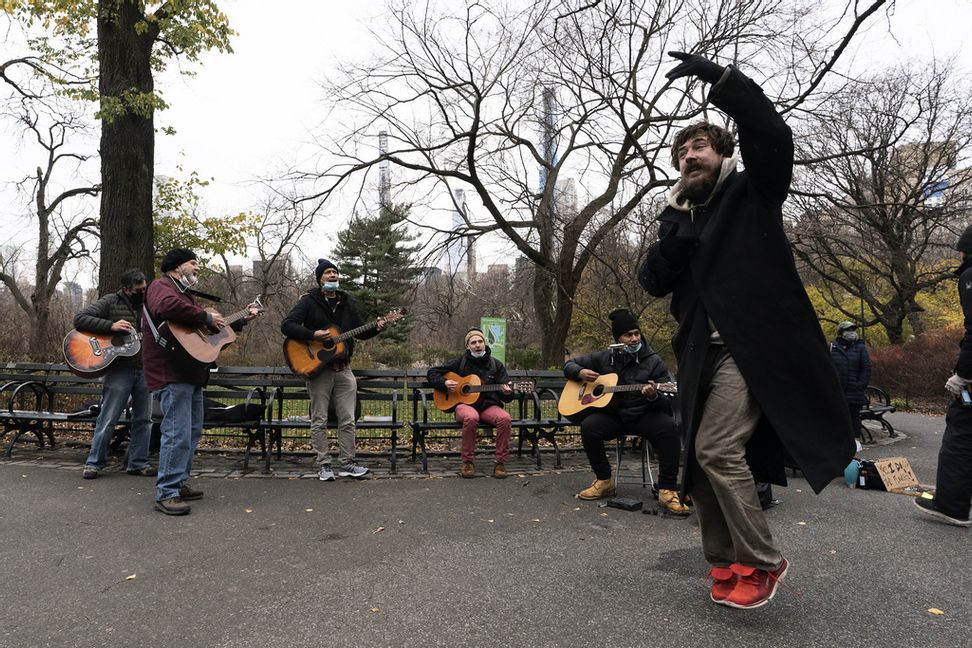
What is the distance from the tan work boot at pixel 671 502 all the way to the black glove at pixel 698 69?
3.38 meters

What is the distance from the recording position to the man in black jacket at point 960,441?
449cm

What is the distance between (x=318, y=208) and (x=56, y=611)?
442 inches

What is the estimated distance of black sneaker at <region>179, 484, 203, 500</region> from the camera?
209 inches

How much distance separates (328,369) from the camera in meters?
6.46

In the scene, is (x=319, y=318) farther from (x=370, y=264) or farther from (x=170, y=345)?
(x=370, y=264)

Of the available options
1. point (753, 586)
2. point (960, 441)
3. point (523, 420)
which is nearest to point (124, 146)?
point (523, 420)

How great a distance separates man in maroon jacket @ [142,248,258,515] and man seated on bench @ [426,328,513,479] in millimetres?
2453

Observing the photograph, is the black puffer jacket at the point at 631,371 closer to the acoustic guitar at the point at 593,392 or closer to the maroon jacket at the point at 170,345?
the acoustic guitar at the point at 593,392

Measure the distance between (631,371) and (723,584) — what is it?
287cm

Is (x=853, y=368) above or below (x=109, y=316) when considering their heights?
below

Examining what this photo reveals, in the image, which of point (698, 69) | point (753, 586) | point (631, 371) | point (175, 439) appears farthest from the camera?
point (631, 371)

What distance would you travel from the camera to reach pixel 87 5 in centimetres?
902

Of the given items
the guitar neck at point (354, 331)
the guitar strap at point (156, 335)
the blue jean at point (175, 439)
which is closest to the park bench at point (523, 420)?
the guitar neck at point (354, 331)

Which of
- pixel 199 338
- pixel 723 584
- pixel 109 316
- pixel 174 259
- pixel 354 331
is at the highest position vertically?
pixel 174 259
